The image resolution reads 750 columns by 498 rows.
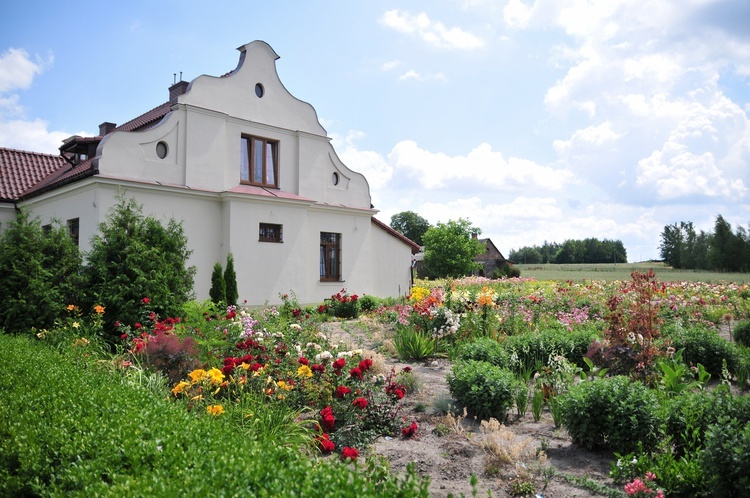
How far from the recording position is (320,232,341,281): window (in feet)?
63.3

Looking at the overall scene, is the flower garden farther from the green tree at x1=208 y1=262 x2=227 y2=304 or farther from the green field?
the green field

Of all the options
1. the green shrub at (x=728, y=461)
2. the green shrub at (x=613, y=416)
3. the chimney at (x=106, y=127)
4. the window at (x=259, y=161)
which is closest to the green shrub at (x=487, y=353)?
the green shrub at (x=613, y=416)

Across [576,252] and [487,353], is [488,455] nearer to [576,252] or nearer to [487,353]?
[487,353]

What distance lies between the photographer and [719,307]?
12641mm

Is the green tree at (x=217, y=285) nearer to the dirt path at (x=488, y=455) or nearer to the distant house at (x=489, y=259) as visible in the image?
the dirt path at (x=488, y=455)

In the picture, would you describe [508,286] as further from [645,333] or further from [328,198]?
[645,333]

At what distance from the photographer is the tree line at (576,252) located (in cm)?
6644

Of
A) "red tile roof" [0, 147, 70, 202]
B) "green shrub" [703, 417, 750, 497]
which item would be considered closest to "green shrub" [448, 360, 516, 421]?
"green shrub" [703, 417, 750, 497]

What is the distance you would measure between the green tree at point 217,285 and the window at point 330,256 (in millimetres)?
4938

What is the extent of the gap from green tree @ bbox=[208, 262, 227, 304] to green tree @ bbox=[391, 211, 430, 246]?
52.2 metres

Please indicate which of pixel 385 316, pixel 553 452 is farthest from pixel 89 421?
pixel 385 316

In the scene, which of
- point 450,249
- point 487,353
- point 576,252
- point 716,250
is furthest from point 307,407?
point 576,252

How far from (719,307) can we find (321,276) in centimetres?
1256

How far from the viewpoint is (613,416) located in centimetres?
436
